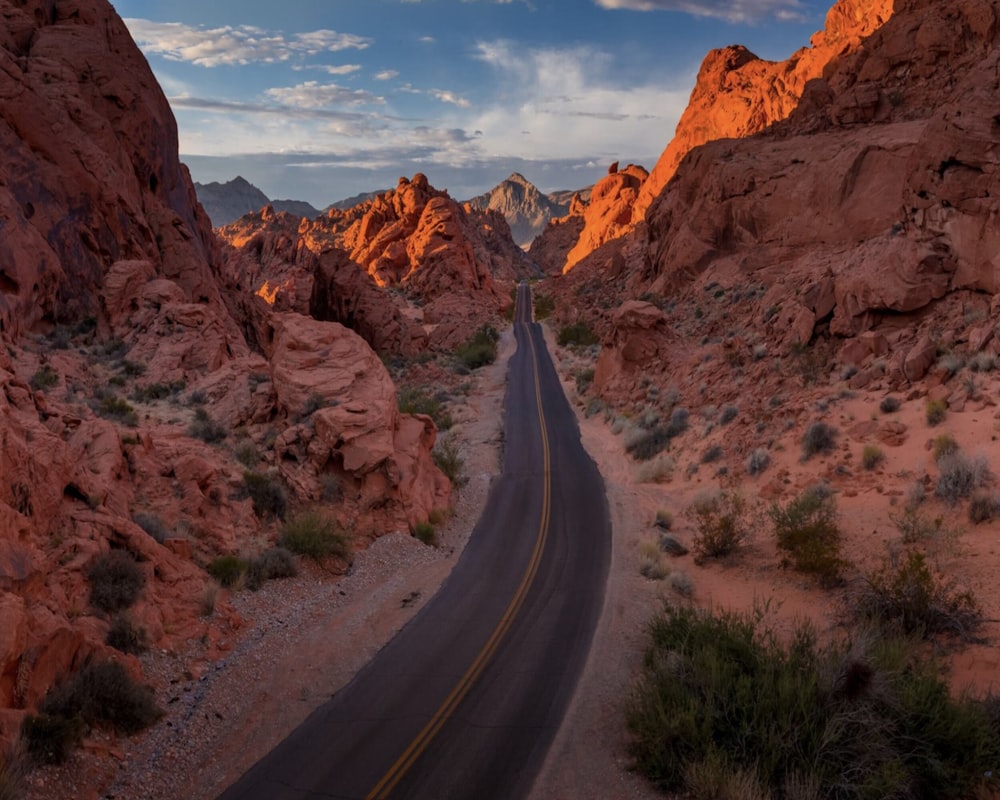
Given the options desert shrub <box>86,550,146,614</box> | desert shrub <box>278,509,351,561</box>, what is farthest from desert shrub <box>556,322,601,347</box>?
desert shrub <box>86,550,146,614</box>

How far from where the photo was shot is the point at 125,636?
11422 millimetres

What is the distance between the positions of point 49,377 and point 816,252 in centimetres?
3754

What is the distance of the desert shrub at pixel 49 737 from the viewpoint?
8516 mm

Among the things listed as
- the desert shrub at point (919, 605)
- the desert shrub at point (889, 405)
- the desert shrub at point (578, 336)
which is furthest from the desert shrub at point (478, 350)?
the desert shrub at point (919, 605)

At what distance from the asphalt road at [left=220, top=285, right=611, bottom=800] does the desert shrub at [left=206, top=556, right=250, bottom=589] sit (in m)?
3.67

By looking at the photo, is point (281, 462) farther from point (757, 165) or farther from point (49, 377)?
point (757, 165)

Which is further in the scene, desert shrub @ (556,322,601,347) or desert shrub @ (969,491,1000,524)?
desert shrub @ (556,322,601,347)

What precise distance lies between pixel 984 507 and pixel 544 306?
256 feet

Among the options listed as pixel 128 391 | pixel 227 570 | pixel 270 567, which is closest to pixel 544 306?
pixel 128 391

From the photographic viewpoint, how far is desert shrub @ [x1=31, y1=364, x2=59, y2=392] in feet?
67.9

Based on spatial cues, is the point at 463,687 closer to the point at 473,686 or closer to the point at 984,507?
the point at 473,686

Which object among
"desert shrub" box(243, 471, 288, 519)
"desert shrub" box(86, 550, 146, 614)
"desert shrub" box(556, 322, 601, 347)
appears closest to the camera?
"desert shrub" box(86, 550, 146, 614)

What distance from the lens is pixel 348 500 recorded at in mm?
19359

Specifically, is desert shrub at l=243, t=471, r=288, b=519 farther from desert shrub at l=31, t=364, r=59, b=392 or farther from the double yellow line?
desert shrub at l=31, t=364, r=59, b=392
